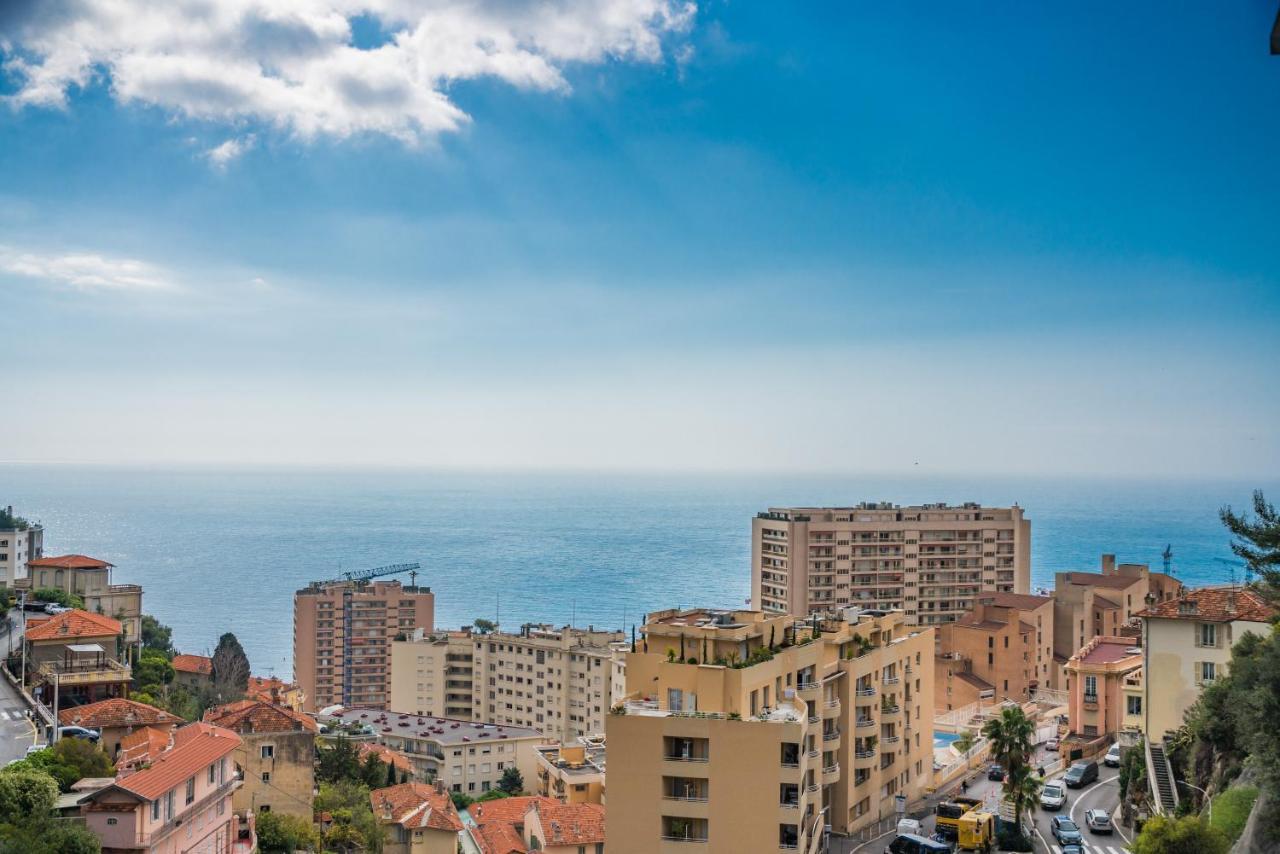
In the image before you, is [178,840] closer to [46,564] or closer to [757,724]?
[757,724]

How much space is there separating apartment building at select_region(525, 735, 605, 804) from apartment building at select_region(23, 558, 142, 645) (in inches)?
685

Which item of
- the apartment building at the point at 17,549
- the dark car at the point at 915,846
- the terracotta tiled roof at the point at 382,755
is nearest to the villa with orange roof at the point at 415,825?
the terracotta tiled roof at the point at 382,755

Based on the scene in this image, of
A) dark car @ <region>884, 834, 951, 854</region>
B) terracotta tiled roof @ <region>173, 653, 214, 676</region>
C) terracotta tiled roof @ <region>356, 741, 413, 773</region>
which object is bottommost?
terracotta tiled roof @ <region>356, 741, 413, 773</region>

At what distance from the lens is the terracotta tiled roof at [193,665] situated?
45.0 m

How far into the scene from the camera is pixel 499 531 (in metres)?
176

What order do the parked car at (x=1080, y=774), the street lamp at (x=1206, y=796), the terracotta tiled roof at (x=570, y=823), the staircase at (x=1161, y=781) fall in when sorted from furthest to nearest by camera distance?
the terracotta tiled roof at (x=570, y=823) → the parked car at (x=1080, y=774) → the staircase at (x=1161, y=781) → the street lamp at (x=1206, y=796)

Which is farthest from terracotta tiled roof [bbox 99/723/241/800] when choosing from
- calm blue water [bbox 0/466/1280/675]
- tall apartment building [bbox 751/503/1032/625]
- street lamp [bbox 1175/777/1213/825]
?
calm blue water [bbox 0/466/1280/675]

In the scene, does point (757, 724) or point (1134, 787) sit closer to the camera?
point (757, 724)

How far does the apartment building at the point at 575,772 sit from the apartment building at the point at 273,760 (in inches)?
355

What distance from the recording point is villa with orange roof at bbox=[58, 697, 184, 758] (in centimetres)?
2100

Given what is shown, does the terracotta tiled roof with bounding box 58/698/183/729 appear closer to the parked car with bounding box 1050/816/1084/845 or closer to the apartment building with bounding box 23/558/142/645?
the parked car with bounding box 1050/816/1084/845

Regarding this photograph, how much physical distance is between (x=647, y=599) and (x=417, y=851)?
263ft

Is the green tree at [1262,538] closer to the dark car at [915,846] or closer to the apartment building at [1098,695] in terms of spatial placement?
the dark car at [915,846]

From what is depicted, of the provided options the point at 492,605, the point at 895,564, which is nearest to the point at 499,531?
the point at 492,605
